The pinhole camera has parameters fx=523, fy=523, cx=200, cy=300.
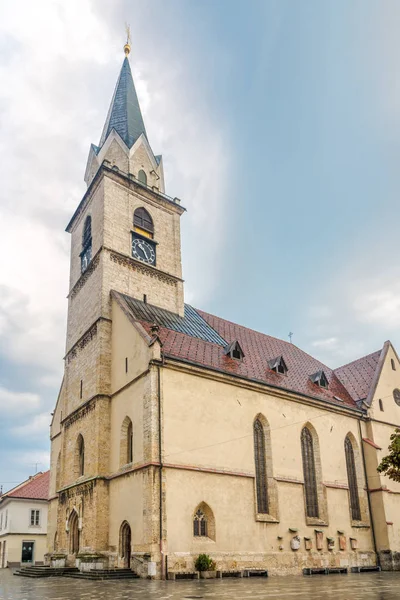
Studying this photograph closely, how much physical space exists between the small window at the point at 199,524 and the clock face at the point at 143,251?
1451cm

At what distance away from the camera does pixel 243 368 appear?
27.0 metres

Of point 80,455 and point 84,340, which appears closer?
point 80,455

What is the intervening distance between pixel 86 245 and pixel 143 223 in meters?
3.66

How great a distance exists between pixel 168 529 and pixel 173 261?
16401mm

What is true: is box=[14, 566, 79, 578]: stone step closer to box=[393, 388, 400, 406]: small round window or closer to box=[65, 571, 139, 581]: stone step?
box=[65, 571, 139, 581]: stone step

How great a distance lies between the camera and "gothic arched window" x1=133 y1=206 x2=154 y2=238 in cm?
3122

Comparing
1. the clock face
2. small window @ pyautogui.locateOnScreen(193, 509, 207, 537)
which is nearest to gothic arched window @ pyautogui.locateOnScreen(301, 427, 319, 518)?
small window @ pyautogui.locateOnScreen(193, 509, 207, 537)

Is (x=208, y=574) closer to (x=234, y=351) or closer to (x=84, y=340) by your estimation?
(x=234, y=351)

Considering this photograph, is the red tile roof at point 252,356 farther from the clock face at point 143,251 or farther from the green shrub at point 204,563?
the green shrub at point 204,563

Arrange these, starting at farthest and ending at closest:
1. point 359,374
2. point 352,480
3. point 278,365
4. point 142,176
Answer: point 359,374 < point 142,176 < point 278,365 < point 352,480

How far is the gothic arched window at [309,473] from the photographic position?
26.6 metres

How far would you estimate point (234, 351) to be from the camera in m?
27.8

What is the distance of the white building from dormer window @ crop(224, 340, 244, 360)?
983 inches

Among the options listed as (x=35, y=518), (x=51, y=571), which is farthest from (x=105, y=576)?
(x=35, y=518)
